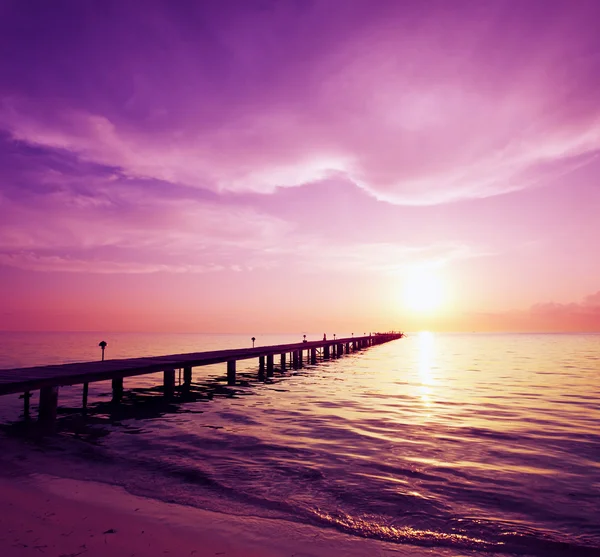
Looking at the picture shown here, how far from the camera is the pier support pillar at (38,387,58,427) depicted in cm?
1339

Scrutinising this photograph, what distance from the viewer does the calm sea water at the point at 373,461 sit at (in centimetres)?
676

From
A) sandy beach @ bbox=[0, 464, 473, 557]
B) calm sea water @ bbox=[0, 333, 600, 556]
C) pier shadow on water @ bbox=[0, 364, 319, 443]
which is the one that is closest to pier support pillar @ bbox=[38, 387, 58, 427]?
pier shadow on water @ bbox=[0, 364, 319, 443]

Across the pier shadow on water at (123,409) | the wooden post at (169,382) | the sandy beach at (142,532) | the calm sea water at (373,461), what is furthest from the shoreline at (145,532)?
the wooden post at (169,382)

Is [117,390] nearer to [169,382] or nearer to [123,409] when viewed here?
[169,382]

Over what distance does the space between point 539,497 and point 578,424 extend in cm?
916

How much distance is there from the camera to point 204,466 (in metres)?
9.51

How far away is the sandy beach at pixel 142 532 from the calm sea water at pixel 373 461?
19.4 inches

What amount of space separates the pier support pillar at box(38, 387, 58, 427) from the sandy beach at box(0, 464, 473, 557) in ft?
22.6

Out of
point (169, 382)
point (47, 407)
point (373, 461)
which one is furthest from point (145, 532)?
point (169, 382)

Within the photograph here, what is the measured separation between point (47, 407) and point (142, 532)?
31.7 feet

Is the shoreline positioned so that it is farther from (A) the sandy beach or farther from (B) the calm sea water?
(B) the calm sea water

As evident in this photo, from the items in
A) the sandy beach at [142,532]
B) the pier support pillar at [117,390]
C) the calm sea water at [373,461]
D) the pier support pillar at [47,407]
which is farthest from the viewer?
the pier support pillar at [117,390]

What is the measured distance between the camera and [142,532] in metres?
5.73

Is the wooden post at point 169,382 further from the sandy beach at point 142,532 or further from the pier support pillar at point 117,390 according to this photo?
the sandy beach at point 142,532
